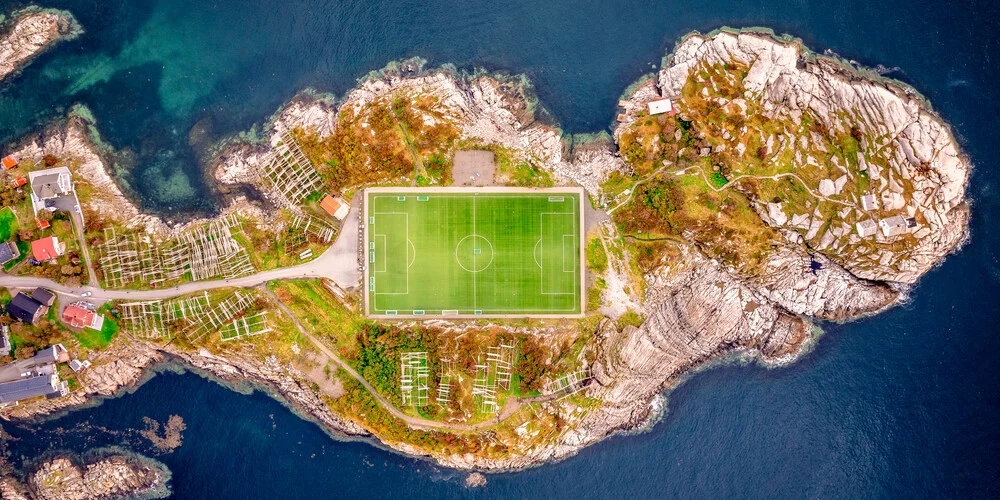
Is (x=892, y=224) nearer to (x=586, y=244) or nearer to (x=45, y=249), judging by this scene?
(x=586, y=244)

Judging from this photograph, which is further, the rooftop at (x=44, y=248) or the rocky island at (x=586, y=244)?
the rocky island at (x=586, y=244)

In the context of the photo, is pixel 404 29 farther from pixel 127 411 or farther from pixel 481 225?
pixel 127 411

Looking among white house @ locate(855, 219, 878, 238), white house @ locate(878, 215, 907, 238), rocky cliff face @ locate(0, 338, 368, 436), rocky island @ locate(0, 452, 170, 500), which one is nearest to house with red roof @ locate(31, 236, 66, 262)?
rocky cliff face @ locate(0, 338, 368, 436)

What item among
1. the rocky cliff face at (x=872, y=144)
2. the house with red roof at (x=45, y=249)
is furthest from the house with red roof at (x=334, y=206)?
the rocky cliff face at (x=872, y=144)

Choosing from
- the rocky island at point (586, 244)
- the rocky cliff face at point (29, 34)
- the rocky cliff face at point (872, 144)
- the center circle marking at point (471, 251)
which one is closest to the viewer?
the rocky cliff face at point (872, 144)

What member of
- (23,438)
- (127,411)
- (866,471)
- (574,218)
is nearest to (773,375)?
(866,471)

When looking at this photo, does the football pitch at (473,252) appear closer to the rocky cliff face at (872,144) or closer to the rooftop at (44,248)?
the rocky cliff face at (872,144)

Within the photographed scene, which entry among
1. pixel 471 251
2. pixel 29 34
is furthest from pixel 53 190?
pixel 471 251
